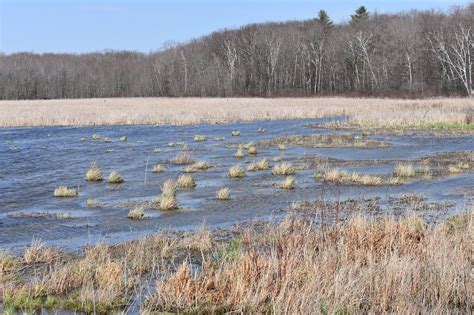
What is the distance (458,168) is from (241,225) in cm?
932

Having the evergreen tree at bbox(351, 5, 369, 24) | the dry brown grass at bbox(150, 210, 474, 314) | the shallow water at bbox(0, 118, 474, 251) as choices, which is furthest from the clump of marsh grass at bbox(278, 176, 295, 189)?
the evergreen tree at bbox(351, 5, 369, 24)

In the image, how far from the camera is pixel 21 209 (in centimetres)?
1243

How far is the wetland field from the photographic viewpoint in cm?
577

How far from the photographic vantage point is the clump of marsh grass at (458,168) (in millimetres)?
15880

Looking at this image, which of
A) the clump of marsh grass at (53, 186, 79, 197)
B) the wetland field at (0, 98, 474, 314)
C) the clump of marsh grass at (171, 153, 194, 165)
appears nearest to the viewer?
the wetland field at (0, 98, 474, 314)

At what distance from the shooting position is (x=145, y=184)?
51.1ft

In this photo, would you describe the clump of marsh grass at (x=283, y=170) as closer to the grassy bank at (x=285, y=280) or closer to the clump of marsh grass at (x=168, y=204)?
the clump of marsh grass at (x=168, y=204)

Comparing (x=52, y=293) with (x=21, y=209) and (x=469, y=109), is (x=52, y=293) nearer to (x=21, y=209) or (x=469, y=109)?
(x=21, y=209)

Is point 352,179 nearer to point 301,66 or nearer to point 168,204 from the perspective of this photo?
point 168,204

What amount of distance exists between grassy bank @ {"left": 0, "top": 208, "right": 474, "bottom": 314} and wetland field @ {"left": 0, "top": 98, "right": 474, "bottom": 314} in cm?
2

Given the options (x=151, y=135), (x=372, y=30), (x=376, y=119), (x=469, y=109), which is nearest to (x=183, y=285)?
(x=151, y=135)

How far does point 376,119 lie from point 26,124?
24.0 m

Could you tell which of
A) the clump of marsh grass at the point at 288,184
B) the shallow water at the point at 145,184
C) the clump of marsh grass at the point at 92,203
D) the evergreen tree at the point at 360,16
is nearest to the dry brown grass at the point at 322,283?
the shallow water at the point at 145,184

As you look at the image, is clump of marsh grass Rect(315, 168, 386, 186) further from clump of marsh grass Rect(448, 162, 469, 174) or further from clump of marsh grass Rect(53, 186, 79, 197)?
clump of marsh grass Rect(53, 186, 79, 197)
